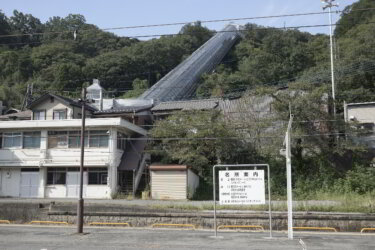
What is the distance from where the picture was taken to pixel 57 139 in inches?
1216

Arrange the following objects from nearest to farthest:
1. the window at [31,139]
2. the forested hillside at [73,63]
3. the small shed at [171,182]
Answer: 1. the small shed at [171,182]
2. the window at [31,139]
3. the forested hillside at [73,63]

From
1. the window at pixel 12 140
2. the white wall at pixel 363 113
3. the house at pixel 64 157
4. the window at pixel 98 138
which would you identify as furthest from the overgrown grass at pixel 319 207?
the window at pixel 12 140

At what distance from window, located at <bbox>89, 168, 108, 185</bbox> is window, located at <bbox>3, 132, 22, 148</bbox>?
23.1 ft

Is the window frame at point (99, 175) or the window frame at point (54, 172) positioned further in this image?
the window frame at point (54, 172)

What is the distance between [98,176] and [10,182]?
311 inches

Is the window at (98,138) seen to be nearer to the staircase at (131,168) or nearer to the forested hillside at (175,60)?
the staircase at (131,168)

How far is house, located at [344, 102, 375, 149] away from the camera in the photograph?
30767 millimetres

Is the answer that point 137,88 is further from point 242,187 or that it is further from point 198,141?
point 242,187

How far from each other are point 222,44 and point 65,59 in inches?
1412

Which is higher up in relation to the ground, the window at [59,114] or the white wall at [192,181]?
the window at [59,114]

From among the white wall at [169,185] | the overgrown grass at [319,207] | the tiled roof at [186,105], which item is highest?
the tiled roof at [186,105]

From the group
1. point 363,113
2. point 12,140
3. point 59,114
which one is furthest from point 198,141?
point 12,140

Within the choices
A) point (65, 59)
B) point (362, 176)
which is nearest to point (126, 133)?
point (362, 176)

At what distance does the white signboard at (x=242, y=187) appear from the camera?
41.5 feet
